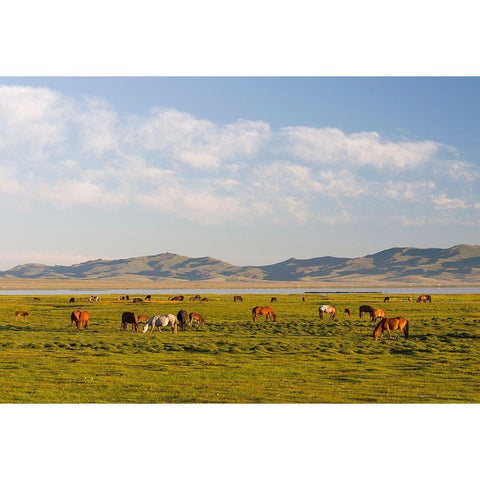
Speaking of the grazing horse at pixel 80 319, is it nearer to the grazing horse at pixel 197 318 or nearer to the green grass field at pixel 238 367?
the green grass field at pixel 238 367

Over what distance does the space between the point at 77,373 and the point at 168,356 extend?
211 inches

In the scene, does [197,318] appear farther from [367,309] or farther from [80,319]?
[367,309]

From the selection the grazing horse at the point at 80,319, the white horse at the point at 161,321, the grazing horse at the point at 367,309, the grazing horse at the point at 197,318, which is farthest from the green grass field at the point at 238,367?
the grazing horse at the point at 367,309

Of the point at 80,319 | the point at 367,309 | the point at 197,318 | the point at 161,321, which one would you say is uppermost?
the point at 80,319

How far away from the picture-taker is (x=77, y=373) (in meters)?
19.3

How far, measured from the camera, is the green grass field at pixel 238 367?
16156 millimetres

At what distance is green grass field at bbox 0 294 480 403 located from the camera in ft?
53.0

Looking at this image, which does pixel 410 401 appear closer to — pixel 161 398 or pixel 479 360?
pixel 161 398

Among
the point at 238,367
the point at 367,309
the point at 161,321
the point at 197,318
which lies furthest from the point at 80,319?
the point at 367,309

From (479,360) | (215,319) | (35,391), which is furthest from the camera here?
(215,319)

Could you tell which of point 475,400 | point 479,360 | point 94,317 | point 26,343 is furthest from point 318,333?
point 94,317

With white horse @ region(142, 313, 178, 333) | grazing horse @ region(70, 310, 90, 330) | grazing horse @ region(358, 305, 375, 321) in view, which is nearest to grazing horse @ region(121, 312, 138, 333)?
white horse @ region(142, 313, 178, 333)

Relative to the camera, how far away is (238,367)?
822 inches

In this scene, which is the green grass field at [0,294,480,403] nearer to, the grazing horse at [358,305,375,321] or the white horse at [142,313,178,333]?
the white horse at [142,313,178,333]
